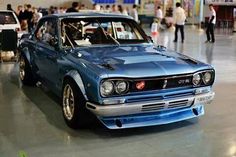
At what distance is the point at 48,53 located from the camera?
6047 millimetres

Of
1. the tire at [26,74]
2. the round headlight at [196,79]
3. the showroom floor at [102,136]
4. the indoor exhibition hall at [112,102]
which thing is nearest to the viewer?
the showroom floor at [102,136]

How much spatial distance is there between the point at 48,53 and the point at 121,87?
185cm

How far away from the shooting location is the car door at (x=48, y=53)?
5793mm

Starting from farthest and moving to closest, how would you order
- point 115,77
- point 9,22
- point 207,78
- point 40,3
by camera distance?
1. point 40,3
2. point 9,22
3. point 207,78
4. point 115,77

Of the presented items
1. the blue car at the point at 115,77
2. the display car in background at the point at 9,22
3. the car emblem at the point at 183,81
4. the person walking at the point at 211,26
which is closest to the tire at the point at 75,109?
the blue car at the point at 115,77

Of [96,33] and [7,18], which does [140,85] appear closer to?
[96,33]

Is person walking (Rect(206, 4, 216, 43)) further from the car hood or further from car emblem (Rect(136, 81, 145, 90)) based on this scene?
car emblem (Rect(136, 81, 145, 90))

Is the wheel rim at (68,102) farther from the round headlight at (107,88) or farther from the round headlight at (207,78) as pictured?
the round headlight at (207,78)

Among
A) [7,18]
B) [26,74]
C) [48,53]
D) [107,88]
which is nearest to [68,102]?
[107,88]

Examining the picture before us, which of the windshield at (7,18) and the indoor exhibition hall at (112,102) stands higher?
the windshield at (7,18)

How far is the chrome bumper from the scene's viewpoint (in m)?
4.55

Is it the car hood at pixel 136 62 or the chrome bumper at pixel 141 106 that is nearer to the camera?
the chrome bumper at pixel 141 106

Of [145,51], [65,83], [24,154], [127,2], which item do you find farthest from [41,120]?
[127,2]

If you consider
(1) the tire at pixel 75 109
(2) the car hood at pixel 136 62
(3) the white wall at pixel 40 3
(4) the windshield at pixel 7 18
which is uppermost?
(3) the white wall at pixel 40 3
